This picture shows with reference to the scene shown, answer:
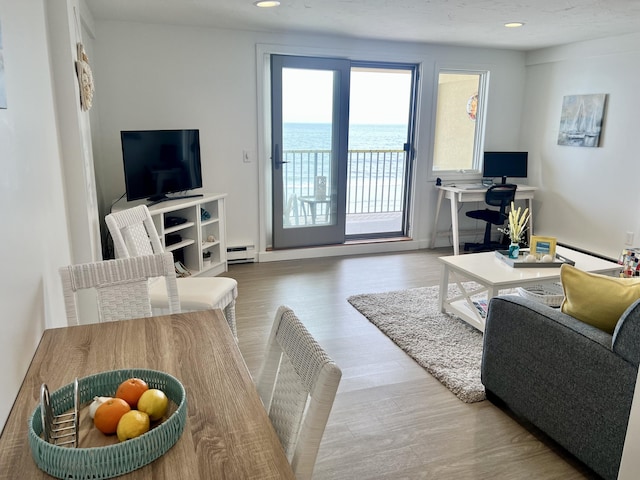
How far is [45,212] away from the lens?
1.90 metres

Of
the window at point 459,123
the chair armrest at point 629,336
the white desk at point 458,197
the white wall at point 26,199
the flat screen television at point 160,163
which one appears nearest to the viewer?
the white wall at point 26,199

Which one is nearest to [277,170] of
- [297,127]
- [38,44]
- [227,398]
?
[297,127]

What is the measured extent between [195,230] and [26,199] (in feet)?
8.61

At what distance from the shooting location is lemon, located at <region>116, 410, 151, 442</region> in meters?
0.99

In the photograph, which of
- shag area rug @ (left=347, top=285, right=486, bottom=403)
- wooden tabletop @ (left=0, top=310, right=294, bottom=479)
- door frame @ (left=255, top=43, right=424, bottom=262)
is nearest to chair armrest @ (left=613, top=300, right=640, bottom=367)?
shag area rug @ (left=347, top=285, right=486, bottom=403)

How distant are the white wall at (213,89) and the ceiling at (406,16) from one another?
0.56 feet

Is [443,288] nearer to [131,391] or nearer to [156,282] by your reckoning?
[156,282]

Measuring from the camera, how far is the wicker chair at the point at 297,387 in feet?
3.59

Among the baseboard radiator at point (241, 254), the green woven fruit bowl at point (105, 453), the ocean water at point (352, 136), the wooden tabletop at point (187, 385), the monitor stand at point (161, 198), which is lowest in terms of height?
the baseboard radiator at point (241, 254)

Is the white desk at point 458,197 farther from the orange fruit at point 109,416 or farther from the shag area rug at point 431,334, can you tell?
the orange fruit at point 109,416

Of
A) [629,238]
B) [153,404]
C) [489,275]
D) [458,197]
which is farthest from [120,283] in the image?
[629,238]

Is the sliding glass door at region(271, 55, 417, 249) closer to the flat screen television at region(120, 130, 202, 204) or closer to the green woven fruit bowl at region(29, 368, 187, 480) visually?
the flat screen television at region(120, 130, 202, 204)

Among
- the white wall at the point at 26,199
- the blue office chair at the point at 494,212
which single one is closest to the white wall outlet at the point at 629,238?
the blue office chair at the point at 494,212

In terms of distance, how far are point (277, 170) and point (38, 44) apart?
9.86ft
